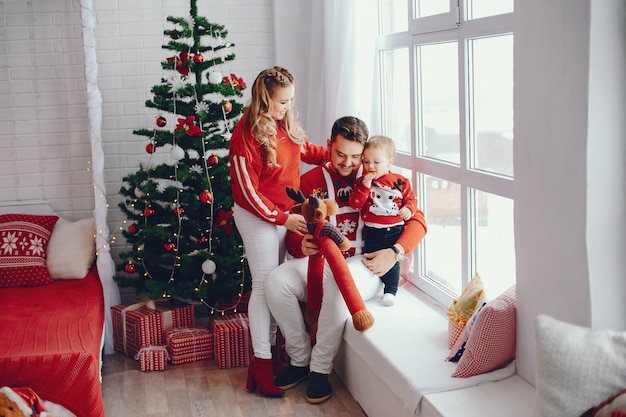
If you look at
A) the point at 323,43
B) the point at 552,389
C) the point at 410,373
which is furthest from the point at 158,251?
the point at 552,389

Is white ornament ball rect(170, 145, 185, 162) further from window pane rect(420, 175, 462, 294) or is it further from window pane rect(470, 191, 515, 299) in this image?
window pane rect(470, 191, 515, 299)

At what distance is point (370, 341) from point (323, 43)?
2.08 m

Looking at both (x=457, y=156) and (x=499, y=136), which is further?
(x=457, y=156)

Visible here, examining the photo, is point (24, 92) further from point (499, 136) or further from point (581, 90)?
point (581, 90)

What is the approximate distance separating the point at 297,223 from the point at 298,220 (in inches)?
0.6

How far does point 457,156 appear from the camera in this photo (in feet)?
11.8

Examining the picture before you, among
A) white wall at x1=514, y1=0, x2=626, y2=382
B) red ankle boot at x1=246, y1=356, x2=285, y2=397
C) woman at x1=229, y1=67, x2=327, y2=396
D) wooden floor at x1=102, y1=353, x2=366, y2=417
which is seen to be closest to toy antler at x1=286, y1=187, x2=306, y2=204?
woman at x1=229, y1=67, x2=327, y2=396

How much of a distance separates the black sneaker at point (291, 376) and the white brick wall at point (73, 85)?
1.79 meters

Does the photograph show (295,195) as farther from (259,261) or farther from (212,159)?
(212,159)

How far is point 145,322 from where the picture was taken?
171 inches

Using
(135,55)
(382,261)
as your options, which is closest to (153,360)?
(382,261)

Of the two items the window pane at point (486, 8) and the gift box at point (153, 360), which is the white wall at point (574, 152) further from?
the gift box at point (153, 360)

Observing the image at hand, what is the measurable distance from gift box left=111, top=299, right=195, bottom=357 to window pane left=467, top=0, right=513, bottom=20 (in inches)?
88.4

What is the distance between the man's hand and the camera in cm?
362
